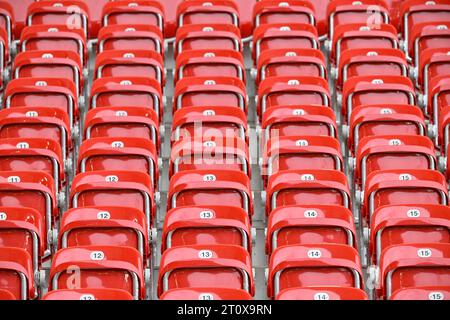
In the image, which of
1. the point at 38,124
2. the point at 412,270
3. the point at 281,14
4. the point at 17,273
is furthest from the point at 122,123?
the point at 412,270

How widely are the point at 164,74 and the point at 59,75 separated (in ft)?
2.71

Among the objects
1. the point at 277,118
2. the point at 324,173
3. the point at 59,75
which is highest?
the point at 59,75

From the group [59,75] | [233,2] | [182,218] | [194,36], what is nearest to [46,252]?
[182,218]

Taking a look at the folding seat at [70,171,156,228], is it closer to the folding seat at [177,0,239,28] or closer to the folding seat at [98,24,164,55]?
the folding seat at [98,24,164,55]

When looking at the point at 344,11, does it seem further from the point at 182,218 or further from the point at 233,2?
the point at 182,218

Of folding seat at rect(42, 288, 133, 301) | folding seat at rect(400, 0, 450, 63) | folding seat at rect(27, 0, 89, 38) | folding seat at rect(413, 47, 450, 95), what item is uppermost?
folding seat at rect(27, 0, 89, 38)

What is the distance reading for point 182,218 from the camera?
7.76 m

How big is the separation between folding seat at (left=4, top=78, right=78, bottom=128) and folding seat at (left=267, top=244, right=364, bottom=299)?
239cm

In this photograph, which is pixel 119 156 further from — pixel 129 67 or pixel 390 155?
pixel 390 155

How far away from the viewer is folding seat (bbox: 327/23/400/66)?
32.2ft

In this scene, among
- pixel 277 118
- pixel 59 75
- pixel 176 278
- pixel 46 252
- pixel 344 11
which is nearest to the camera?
pixel 176 278

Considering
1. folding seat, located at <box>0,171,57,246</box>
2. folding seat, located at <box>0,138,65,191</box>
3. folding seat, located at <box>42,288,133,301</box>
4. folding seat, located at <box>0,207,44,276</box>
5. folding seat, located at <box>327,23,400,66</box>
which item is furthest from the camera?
folding seat, located at <box>327,23,400,66</box>

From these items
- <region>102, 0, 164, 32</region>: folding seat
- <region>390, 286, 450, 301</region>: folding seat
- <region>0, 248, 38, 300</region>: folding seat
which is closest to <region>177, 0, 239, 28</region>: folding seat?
<region>102, 0, 164, 32</region>: folding seat

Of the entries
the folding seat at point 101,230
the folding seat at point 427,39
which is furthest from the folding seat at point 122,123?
the folding seat at point 427,39
